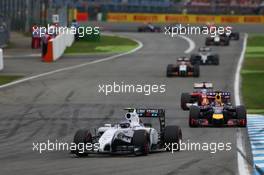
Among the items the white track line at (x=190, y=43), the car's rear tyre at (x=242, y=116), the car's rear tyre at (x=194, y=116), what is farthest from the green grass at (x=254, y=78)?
the car's rear tyre at (x=194, y=116)

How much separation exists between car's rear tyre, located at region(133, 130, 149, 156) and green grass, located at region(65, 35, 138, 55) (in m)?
39.8

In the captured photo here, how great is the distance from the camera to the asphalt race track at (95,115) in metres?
15.7

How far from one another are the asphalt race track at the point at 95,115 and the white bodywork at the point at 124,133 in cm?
35

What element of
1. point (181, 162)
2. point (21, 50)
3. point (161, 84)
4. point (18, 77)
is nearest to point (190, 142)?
point (181, 162)

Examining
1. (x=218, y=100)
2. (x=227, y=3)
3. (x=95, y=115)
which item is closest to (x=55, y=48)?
(x=95, y=115)

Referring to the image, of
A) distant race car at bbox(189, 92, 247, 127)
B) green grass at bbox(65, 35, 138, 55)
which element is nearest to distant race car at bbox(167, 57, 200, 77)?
distant race car at bbox(189, 92, 247, 127)

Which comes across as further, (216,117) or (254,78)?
(254,78)

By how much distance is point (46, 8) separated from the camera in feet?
242

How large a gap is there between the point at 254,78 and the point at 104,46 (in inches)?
1009

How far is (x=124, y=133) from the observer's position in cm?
1770

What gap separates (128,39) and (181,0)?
52.0 m

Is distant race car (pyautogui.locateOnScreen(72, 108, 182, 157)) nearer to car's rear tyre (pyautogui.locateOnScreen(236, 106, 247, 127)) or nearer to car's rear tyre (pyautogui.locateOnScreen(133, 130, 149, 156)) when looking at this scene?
car's rear tyre (pyautogui.locateOnScreen(133, 130, 149, 156))

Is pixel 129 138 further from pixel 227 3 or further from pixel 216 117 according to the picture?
pixel 227 3

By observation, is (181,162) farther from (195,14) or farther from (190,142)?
(195,14)
